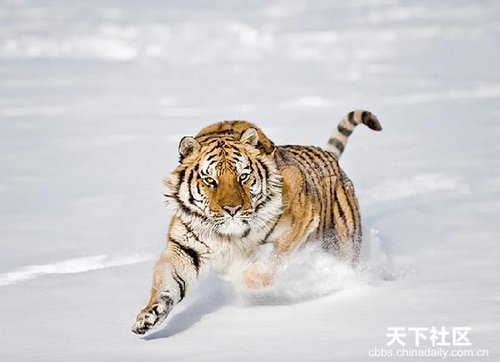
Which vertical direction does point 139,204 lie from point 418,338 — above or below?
above

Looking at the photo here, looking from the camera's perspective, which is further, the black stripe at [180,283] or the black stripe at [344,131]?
the black stripe at [344,131]

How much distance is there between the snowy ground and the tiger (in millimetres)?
163

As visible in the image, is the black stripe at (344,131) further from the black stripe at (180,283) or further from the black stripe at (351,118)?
the black stripe at (180,283)

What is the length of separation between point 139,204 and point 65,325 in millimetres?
3926

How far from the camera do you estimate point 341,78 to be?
17.9 m

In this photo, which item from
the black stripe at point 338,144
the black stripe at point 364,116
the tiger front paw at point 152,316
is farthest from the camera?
the black stripe at point 338,144

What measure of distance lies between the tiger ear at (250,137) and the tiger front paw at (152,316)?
32.6 inches

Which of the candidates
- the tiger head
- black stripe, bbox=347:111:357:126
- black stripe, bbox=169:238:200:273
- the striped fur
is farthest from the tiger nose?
black stripe, bbox=347:111:357:126

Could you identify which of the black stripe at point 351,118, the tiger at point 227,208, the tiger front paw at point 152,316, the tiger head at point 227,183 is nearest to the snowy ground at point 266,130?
the tiger front paw at point 152,316

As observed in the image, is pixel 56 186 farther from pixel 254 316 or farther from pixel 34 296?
pixel 254 316

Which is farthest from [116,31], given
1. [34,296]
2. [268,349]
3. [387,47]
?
[268,349]

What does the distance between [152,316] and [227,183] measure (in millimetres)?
721

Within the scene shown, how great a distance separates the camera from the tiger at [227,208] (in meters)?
5.17

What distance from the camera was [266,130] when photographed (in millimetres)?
13141
